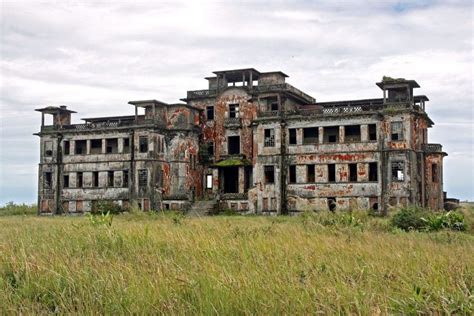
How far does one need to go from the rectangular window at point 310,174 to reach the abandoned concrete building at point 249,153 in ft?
0.27

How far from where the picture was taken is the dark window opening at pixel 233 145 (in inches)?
1878

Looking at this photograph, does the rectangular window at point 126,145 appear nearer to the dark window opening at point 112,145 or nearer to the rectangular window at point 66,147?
the dark window opening at point 112,145

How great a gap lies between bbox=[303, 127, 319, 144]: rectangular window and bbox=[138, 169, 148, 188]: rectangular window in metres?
12.8

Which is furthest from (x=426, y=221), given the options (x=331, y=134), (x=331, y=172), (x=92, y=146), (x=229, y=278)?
(x=92, y=146)

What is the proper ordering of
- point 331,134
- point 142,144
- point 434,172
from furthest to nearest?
point 142,144 → point 331,134 → point 434,172

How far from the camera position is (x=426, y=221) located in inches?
890

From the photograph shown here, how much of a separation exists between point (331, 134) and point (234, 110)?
28.0 feet

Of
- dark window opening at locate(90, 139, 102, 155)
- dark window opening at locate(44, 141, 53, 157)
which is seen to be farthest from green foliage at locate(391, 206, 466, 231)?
dark window opening at locate(44, 141, 53, 157)

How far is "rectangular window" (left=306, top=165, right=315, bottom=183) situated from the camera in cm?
4244

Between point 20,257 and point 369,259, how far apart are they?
5815 millimetres

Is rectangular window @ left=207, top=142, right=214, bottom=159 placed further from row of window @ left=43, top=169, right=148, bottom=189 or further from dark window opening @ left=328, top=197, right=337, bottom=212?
dark window opening @ left=328, top=197, right=337, bottom=212

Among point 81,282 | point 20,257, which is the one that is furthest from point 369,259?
point 20,257

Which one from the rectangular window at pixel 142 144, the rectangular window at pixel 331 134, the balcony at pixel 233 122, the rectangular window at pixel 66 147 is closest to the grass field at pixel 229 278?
the rectangular window at pixel 331 134

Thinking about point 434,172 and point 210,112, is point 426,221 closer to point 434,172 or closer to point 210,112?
point 434,172
